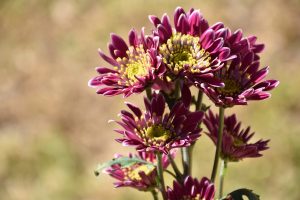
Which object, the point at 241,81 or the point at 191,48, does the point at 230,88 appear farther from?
the point at 191,48

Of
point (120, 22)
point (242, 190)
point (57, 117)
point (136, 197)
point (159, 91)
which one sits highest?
point (120, 22)

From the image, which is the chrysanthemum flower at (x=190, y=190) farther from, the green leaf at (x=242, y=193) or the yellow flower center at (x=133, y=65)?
the yellow flower center at (x=133, y=65)

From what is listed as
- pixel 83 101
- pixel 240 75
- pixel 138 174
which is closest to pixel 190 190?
pixel 138 174

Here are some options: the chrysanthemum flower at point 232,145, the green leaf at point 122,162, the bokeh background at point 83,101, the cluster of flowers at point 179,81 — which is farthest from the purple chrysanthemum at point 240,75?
the bokeh background at point 83,101

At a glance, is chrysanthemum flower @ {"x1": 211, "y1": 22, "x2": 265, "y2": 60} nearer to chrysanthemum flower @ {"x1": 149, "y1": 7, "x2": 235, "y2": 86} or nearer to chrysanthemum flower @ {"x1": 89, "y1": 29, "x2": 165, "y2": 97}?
chrysanthemum flower @ {"x1": 149, "y1": 7, "x2": 235, "y2": 86}

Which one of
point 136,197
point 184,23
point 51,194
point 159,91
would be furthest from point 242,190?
point 51,194

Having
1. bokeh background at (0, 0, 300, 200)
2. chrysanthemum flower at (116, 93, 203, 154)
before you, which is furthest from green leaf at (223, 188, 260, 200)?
bokeh background at (0, 0, 300, 200)

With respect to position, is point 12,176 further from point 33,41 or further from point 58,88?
point 33,41
